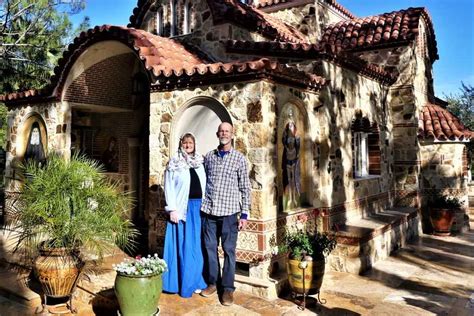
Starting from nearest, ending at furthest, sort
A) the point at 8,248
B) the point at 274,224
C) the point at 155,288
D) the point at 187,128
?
the point at 155,288 → the point at 274,224 → the point at 187,128 → the point at 8,248

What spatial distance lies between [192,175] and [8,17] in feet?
43.7

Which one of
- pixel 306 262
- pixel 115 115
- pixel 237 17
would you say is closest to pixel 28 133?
pixel 115 115

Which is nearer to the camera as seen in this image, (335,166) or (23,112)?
(335,166)

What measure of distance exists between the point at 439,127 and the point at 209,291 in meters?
7.82

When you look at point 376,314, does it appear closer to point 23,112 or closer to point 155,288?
point 155,288

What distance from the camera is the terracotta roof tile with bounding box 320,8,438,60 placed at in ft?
31.5

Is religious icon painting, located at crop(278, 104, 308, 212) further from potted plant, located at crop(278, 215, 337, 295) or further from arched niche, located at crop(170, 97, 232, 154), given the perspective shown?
potted plant, located at crop(278, 215, 337, 295)

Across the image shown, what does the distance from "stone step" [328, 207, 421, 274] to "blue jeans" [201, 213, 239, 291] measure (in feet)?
8.16

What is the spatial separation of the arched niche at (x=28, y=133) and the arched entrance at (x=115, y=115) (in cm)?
63

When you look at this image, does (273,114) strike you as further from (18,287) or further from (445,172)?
(445,172)

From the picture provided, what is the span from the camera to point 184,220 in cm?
494

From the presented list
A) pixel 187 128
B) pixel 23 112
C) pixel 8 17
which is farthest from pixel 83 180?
pixel 8 17

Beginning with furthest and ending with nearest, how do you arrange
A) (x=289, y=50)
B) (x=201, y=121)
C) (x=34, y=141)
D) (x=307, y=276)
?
(x=34, y=141) → (x=289, y=50) → (x=201, y=121) → (x=307, y=276)

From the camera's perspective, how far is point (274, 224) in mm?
5574
